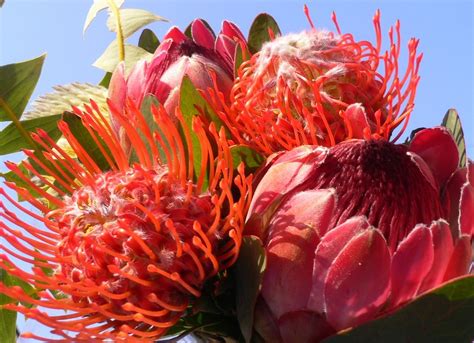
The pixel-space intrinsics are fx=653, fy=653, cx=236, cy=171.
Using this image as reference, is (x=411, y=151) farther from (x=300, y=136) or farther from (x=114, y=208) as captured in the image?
(x=114, y=208)

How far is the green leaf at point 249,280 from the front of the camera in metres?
0.60

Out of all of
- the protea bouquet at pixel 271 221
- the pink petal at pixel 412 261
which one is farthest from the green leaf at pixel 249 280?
the pink petal at pixel 412 261

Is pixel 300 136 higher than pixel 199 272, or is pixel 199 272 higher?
pixel 300 136

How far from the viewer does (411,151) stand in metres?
0.69

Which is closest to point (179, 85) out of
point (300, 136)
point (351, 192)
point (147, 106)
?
point (147, 106)

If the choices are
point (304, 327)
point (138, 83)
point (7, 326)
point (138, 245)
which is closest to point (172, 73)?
point (138, 83)

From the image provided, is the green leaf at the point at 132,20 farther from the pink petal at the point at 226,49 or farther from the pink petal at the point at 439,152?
the pink petal at the point at 439,152

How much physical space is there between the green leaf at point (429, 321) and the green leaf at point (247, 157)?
0.82ft

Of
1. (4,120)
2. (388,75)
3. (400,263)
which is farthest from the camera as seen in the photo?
(4,120)

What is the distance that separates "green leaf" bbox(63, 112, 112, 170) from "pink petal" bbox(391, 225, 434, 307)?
A: 0.43 meters

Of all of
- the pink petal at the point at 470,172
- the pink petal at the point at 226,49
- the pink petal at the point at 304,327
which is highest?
the pink petal at the point at 226,49

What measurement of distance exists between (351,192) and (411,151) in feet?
0.39

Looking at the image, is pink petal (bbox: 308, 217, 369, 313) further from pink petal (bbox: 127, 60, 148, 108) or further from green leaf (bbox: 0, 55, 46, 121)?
green leaf (bbox: 0, 55, 46, 121)

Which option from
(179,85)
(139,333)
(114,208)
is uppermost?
(179,85)
